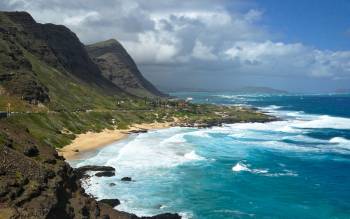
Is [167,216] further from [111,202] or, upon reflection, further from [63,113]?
[63,113]

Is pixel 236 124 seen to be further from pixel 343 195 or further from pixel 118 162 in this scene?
pixel 343 195

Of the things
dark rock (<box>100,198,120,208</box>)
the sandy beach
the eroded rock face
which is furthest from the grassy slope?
the eroded rock face

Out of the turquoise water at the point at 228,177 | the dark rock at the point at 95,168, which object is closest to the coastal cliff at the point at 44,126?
the dark rock at the point at 95,168

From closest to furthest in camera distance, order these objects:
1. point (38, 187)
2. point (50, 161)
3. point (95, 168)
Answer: point (38, 187)
point (50, 161)
point (95, 168)

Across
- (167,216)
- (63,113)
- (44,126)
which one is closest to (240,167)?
(167,216)

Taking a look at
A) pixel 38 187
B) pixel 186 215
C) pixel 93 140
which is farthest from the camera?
pixel 93 140

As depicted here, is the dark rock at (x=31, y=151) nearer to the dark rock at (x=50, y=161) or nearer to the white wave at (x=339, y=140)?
the dark rock at (x=50, y=161)

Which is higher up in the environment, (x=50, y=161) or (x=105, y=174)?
(x=50, y=161)

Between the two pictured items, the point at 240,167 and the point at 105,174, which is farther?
the point at 240,167
